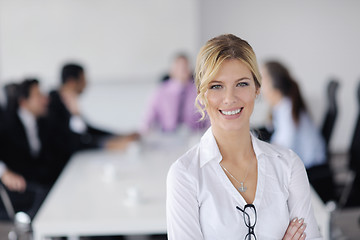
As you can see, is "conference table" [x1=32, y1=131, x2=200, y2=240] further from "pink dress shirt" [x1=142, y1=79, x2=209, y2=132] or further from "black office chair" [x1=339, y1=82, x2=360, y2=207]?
"black office chair" [x1=339, y1=82, x2=360, y2=207]

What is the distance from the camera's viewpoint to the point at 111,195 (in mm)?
2701

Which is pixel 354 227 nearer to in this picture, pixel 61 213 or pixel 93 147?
pixel 93 147

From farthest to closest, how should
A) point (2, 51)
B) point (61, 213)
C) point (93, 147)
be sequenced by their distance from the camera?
point (2, 51)
point (93, 147)
point (61, 213)

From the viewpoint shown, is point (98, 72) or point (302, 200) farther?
point (98, 72)

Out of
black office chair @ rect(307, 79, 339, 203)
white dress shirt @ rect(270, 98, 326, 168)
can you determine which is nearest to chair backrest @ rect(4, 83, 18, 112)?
white dress shirt @ rect(270, 98, 326, 168)

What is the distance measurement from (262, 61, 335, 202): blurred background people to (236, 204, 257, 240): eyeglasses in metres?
1.95

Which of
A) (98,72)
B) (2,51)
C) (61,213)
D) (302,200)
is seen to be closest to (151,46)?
(98,72)

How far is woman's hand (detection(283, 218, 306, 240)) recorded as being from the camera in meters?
1.54

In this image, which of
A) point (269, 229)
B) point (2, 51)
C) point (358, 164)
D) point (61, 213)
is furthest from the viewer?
point (2, 51)

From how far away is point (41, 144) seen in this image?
13.0ft

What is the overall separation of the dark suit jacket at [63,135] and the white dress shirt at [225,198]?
95.2 inches

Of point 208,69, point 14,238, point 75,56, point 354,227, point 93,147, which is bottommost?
point 354,227

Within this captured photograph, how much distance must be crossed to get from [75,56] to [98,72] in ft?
1.08

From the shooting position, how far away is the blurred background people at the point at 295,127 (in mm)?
3416
